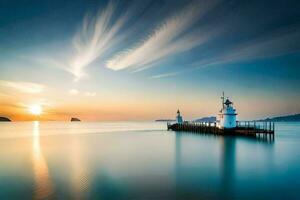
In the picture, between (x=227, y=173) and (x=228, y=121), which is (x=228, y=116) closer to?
(x=228, y=121)

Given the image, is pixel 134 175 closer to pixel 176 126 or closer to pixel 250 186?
pixel 250 186

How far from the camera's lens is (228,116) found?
46.1m

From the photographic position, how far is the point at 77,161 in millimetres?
24703

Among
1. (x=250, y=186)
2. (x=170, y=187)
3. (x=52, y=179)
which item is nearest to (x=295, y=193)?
(x=250, y=186)

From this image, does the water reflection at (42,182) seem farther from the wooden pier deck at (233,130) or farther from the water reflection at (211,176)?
the wooden pier deck at (233,130)

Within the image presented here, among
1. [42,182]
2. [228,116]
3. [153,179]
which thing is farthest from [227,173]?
[228,116]

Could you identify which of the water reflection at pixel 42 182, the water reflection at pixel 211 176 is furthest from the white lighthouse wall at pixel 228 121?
the water reflection at pixel 42 182

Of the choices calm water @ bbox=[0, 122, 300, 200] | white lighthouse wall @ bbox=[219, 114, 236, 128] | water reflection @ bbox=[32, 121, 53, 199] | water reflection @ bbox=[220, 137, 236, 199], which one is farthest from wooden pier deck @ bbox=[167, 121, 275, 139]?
water reflection @ bbox=[32, 121, 53, 199]

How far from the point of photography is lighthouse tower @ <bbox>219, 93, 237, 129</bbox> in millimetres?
45469

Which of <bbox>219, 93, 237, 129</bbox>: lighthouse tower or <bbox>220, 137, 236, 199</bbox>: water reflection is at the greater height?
<bbox>219, 93, 237, 129</bbox>: lighthouse tower

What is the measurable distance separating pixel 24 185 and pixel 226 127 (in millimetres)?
38810

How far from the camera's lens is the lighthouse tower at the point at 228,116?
1790 inches

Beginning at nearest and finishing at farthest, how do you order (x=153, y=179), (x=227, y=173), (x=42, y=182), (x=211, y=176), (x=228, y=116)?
(x=42, y=182), (x=153, y=179), (x=211, y=176), (x=227, y=173), (x=228, y=116)

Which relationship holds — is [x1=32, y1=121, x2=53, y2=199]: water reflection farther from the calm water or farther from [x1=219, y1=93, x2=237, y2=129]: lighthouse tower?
[x1=219, y1=93, x2=237, y2=129]: lighthouse tower
